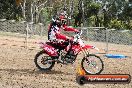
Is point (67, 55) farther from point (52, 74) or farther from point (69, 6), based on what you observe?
point (69, 6)

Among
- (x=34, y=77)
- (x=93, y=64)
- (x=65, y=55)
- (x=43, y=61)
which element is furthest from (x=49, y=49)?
(x=34, y=77)

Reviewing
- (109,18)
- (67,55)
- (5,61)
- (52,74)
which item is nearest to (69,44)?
(67,55)

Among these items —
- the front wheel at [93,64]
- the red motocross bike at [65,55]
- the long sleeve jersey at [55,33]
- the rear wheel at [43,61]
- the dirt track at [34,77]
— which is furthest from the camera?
the rear wheel at [43,61]

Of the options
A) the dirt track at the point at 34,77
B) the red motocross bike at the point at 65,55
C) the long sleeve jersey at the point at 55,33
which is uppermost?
the long sleeve jersey at the point at 55,33

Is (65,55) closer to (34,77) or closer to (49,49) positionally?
(49,49)

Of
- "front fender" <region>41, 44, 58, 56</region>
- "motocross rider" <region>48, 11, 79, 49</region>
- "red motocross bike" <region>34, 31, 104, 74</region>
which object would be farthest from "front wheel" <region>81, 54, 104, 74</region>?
"front fender" <region>41, 44, 58, 56</region>

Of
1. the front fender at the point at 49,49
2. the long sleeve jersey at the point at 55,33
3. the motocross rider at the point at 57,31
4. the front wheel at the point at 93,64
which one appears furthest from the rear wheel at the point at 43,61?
the front wheel at the point at 93,64

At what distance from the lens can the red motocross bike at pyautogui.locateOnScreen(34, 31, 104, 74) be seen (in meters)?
11.1

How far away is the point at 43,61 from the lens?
1140cm

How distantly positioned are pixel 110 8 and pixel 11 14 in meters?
16.2

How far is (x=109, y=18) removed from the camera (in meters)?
61.6

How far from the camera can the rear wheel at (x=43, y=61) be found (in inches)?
449

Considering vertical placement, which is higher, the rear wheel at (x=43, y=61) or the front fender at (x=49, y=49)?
the front fender at (x=49, y=49)

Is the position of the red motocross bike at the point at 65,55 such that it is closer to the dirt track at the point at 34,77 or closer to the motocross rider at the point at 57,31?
the motocross rider at the point at 57,31
